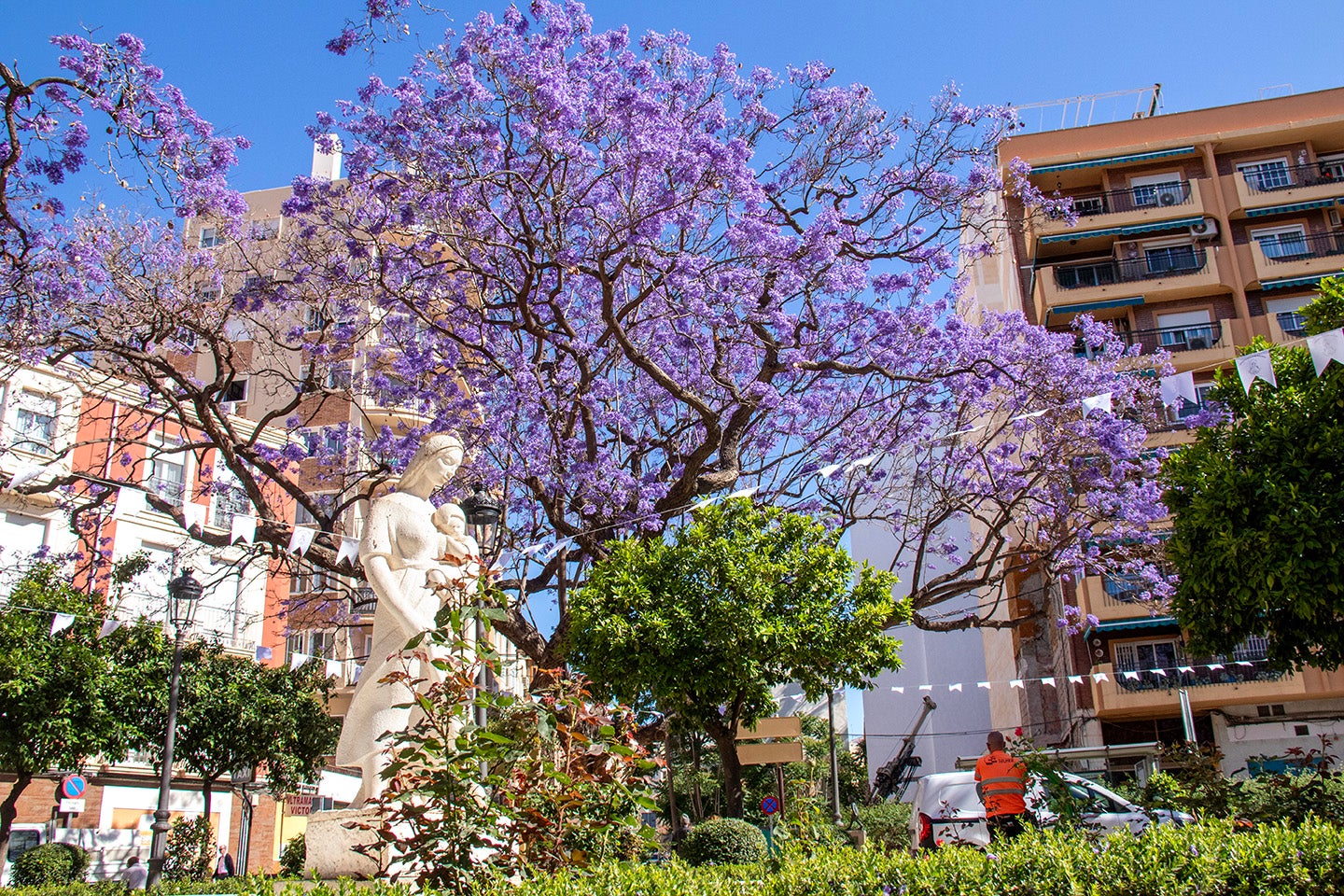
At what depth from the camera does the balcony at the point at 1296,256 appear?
3181cm

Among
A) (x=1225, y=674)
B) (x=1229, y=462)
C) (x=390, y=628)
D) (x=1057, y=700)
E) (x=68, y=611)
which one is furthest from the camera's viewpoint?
(x=1057, y=700)

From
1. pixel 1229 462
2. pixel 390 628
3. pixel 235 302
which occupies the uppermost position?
pixel 235 302

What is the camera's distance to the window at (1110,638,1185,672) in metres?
28.2

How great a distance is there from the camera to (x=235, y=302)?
15.1m

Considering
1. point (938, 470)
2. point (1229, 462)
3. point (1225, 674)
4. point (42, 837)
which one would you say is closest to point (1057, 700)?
point (1225, 674)

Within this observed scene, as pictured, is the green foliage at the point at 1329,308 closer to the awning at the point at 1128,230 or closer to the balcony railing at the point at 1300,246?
the awning at the point at 1128,230

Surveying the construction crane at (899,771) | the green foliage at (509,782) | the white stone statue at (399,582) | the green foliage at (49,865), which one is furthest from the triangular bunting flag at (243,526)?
the construction crane at (899,771)

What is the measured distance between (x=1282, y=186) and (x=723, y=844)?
30830 millimetres

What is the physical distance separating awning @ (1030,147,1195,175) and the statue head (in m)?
28.8

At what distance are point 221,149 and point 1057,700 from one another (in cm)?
2754

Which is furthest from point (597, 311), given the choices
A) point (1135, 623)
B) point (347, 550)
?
point (1135, 623)

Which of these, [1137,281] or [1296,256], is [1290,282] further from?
[1137,281]

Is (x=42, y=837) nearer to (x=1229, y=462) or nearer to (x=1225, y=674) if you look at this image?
(x=1229, y=462)

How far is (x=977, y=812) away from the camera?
51.6 ft
